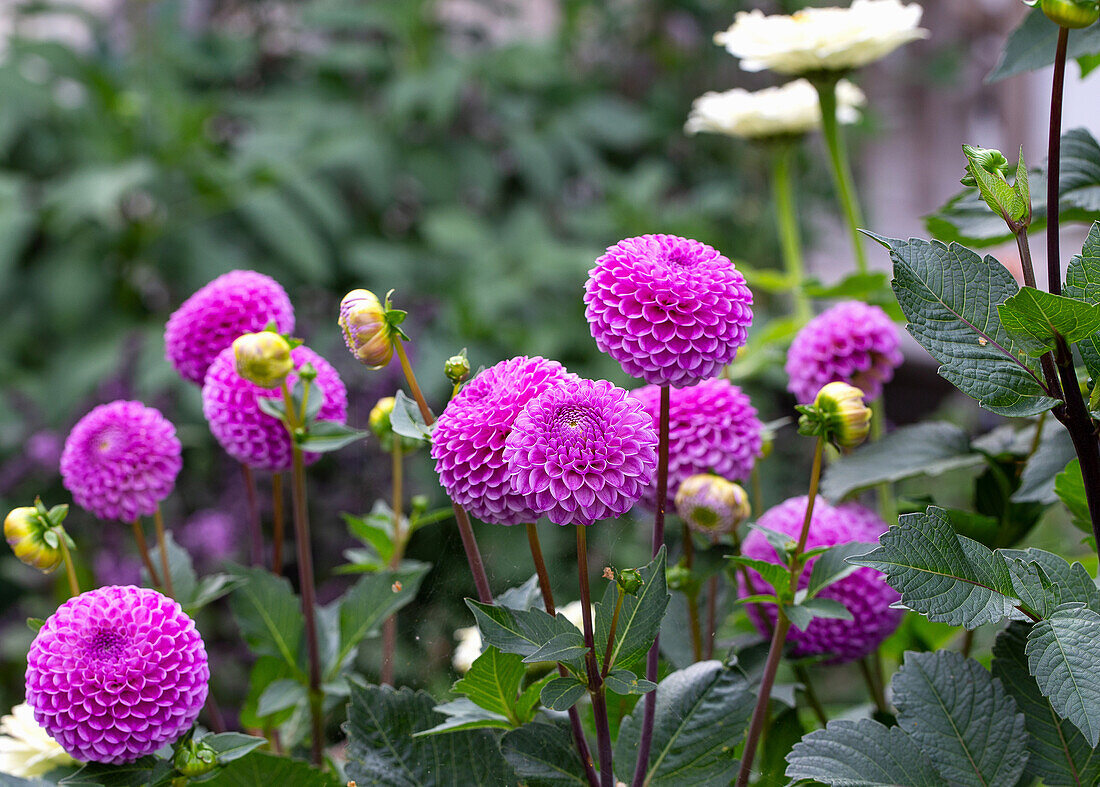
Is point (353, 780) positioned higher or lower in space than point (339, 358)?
higher

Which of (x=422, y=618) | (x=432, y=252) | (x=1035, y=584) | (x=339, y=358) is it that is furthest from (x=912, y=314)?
(x=432, y=252)

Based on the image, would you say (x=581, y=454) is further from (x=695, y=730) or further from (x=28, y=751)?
(x=28, y=751)

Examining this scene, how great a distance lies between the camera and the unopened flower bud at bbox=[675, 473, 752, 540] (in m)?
0.30

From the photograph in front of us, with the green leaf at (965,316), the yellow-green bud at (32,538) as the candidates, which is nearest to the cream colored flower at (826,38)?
the green leaf at (965,316)

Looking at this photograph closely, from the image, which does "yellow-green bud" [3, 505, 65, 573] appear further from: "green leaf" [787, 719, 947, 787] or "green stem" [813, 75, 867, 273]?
"green stem" [813, 75, 867, 273]

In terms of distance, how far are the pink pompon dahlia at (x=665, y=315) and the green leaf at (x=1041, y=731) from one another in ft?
0.38

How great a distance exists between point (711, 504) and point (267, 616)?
0.54ft

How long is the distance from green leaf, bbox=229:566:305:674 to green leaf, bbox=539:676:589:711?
140 millimetres

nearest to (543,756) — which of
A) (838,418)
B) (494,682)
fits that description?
(494,682)

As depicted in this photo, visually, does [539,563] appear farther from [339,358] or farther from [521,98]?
[521,98]

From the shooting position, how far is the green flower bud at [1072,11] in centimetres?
24

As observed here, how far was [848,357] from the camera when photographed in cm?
38

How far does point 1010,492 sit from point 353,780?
248 mm

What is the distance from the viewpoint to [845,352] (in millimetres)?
373
